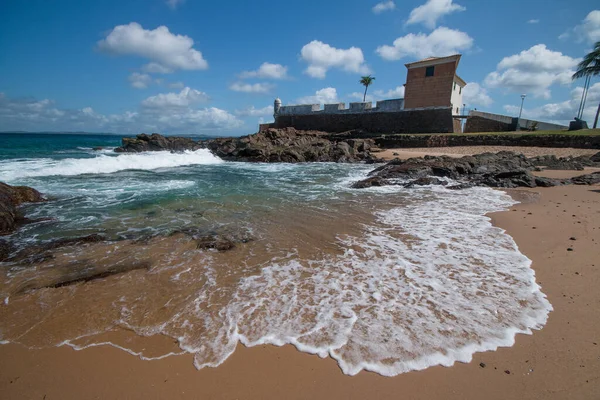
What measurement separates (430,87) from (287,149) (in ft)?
52.3

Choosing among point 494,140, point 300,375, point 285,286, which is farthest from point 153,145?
point 300,375

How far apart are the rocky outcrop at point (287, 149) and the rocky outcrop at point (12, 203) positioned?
1435 cm

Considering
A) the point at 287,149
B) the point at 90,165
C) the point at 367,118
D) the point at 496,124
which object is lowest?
the point at 90,165

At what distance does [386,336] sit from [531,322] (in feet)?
4.87

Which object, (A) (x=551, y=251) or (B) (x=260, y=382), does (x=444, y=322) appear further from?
(A) (x=551, y=251)

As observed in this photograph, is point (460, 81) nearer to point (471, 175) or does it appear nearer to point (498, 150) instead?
point (498, 150)

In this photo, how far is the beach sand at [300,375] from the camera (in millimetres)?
2162

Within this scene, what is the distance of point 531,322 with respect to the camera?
287cm

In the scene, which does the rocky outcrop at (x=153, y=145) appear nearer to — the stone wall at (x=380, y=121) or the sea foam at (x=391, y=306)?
the stone wall at (x=380, y=121)

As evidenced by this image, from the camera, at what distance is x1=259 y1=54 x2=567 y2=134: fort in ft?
84.6

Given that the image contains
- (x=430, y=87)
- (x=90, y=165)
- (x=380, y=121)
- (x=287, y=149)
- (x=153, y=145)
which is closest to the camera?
(x=90, y=165)

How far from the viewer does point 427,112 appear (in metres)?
27.6

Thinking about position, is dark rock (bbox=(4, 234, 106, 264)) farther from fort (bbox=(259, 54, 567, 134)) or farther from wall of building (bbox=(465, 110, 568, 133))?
wall of building (bbox=(465, 110, 568, 133))

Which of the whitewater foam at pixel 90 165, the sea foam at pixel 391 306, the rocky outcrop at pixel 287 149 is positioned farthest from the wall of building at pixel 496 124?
the sea foam at pixel 391 306
